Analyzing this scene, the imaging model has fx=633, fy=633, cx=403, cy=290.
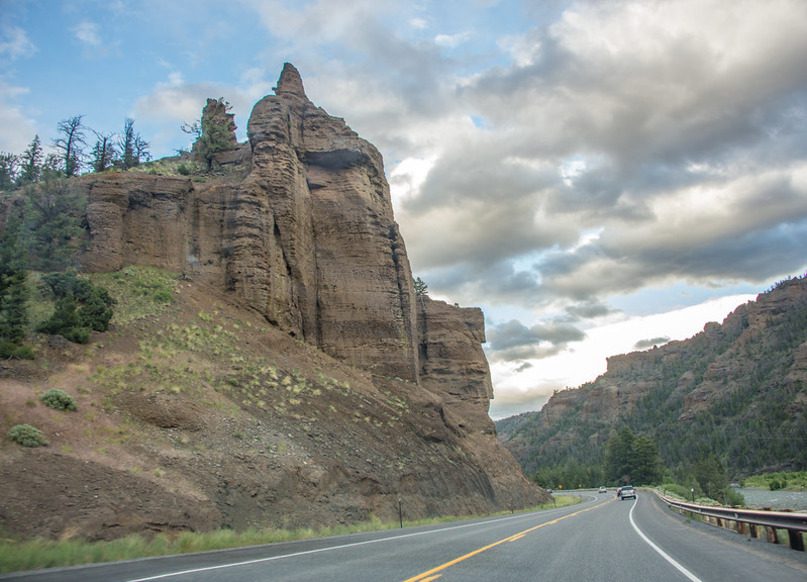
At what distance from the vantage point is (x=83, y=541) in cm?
1741

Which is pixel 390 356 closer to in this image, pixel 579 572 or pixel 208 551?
pixel 208 551

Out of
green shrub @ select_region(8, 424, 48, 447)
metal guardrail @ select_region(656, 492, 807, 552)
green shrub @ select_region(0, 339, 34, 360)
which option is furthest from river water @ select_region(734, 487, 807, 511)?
green shrub @ select_region(0, 339, 34, 360)

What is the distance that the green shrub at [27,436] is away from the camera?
2128cm

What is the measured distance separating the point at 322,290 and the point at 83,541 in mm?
29027

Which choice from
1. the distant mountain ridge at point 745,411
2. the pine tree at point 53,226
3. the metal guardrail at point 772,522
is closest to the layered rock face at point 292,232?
the pine tree at point 53,226

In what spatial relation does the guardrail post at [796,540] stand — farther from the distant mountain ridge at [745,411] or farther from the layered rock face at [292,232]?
the distant mountain ridge at [745,411]

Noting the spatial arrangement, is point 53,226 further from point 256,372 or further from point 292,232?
point 256,372

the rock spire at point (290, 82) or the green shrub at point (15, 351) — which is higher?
the rock spire at point (290, 82)

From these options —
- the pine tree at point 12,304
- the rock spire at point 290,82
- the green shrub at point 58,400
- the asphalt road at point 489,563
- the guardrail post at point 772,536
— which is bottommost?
the guardrail post at point 772,536

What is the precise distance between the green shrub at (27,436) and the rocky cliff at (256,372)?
0.40 meters

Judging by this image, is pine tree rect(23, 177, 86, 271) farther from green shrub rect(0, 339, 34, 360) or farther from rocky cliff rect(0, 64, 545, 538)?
green shrub rect(0, 339, 34, 360)

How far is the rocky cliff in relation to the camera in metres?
22.4

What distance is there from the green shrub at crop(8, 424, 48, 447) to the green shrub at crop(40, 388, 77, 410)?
98.2 inches

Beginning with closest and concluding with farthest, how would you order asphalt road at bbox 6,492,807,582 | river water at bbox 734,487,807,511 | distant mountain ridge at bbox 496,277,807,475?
asphalt road at bbox 6,492,807,582
river water at bbox 734,487,807,511
distant mountain ridge at bbox 496,277,807,475
